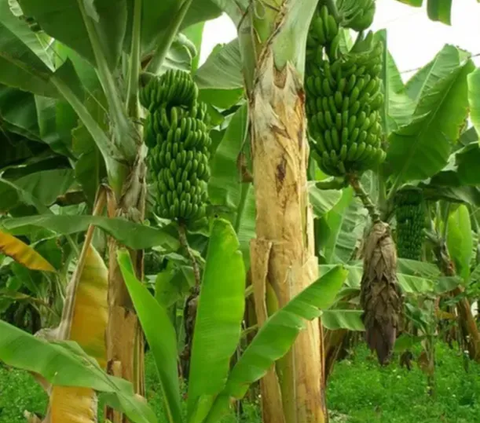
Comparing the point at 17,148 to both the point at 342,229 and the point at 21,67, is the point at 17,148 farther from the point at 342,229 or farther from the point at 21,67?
the point at 342,229

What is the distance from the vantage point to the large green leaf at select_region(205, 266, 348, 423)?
53.0 inches

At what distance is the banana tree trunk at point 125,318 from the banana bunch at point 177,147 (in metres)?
0.18

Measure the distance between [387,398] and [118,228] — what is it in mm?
2384

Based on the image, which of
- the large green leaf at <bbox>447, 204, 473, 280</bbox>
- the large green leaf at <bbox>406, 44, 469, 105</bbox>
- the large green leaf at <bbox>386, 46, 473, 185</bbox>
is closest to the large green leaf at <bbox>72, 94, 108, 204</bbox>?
the large green leaf at <bbox>386, 46, 473, 185</bbox>

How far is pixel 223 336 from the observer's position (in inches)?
57.2

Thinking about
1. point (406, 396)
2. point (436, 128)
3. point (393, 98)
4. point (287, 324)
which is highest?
point (393, 98)

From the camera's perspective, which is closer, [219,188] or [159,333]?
[159,333]

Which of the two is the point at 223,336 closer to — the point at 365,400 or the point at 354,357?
the point at 365,400

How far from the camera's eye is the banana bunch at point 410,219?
2.70 metres

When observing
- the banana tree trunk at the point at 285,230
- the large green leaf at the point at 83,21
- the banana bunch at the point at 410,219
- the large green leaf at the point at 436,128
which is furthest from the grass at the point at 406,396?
the large green leaf at the point at 83,21

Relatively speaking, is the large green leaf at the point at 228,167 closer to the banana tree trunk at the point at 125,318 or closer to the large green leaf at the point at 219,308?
the banana tree trunk at the point at 125,318

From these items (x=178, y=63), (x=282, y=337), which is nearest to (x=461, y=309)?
(x=178, y=63)

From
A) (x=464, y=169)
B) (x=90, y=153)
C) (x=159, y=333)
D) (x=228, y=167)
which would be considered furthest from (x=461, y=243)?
(x=159, y=333)

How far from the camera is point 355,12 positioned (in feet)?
5.60
